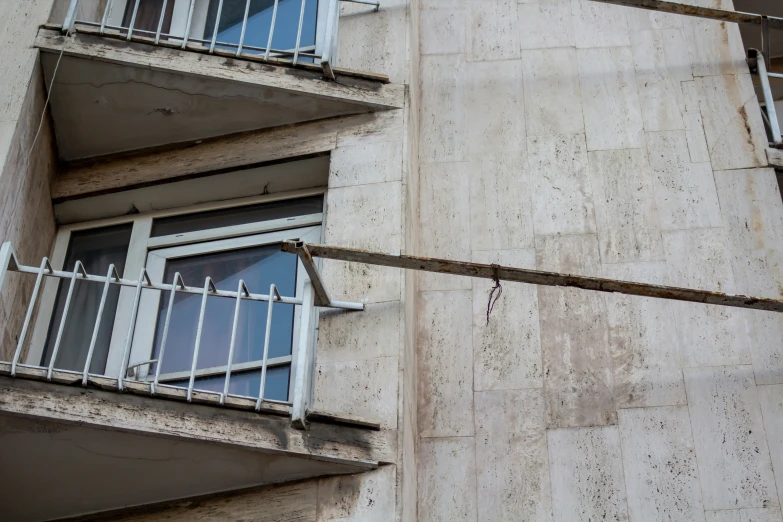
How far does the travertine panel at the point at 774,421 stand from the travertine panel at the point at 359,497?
6.93ft

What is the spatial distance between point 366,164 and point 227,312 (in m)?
1.31

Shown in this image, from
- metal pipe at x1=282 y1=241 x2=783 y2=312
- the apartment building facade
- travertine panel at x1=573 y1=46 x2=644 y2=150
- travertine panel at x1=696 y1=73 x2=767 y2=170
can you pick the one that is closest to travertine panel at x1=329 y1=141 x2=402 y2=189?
the apartment building facade

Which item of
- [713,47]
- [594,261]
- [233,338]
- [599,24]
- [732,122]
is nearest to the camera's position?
[233,338]

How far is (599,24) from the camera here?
26.8 feet

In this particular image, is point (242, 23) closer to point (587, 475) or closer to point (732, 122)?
point (732, 122)

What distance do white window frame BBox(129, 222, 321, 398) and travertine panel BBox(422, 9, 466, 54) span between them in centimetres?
178

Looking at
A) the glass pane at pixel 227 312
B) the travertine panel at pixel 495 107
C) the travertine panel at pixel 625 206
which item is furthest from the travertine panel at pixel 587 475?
the travertine panel at pixel 495 107

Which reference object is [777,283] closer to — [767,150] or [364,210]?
[767,150]

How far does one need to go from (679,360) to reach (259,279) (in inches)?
108

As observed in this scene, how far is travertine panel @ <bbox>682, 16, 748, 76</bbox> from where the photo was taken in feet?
25.6

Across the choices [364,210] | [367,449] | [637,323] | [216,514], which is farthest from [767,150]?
[216,514]

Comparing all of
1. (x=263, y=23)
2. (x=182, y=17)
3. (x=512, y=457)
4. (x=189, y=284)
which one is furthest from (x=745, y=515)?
(x=182, y=17)

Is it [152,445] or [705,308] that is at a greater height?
[705,308]

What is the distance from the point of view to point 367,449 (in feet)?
19.1
